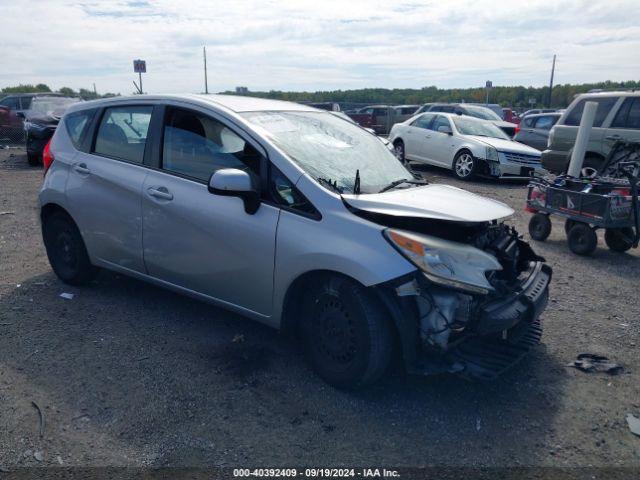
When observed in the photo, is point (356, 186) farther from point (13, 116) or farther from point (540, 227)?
point (13, 116)

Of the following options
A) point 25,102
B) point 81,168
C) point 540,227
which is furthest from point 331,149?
point 25,102

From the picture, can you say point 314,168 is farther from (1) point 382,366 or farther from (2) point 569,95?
(2) point 569,95

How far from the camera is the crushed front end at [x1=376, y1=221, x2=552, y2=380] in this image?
3258 millimetres

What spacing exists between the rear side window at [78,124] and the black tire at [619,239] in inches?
243

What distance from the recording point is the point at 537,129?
16.6 meters

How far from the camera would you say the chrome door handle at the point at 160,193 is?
13.7 ft

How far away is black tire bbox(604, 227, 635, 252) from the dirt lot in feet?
7.31

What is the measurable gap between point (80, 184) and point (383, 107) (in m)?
24.9

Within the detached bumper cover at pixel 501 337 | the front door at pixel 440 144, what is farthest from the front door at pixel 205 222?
the front door at pixel 440 144

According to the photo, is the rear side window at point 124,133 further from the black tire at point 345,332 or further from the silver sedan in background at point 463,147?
the silver sedan in background at point 463,147

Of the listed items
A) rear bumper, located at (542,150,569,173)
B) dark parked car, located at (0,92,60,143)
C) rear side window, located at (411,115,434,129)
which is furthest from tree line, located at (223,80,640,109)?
rear bumper, located at (542,150,569,173)

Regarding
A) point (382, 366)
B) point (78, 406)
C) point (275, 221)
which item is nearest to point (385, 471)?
point (382, 366)

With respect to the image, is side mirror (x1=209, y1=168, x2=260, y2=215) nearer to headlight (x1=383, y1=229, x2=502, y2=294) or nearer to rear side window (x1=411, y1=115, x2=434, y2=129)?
headlight (x1=383, y1=229, x2=502, y2=294)

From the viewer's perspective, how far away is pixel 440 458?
9.83 feet
